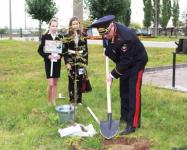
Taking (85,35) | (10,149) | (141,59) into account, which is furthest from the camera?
(85,35)

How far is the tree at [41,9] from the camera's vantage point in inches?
1350

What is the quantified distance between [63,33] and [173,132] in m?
2.55

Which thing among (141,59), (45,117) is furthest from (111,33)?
(45,117)

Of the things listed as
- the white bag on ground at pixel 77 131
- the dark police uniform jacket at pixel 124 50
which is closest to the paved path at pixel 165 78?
the dark police uniform jacket at pixel 124 50

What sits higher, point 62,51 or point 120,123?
point 62,51

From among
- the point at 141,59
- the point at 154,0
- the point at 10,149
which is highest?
the point at 154,0

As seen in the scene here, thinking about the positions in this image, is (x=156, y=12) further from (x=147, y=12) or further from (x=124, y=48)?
(x=124, y=48)

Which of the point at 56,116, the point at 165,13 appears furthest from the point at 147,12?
the point at 56,116

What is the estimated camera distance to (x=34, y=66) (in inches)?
650

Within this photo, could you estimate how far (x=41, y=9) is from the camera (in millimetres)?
34219

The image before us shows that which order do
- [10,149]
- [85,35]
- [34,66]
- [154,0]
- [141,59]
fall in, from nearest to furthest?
[10,149] < [141,59] < [85,35] < [34,66] < [154,0]

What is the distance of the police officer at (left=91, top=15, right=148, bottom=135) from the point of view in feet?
22.0

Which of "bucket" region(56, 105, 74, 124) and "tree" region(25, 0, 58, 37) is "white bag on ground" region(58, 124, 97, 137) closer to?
"bucket" region(56, 105, 74, 124)

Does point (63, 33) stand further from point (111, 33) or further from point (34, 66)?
point (34, 66)
